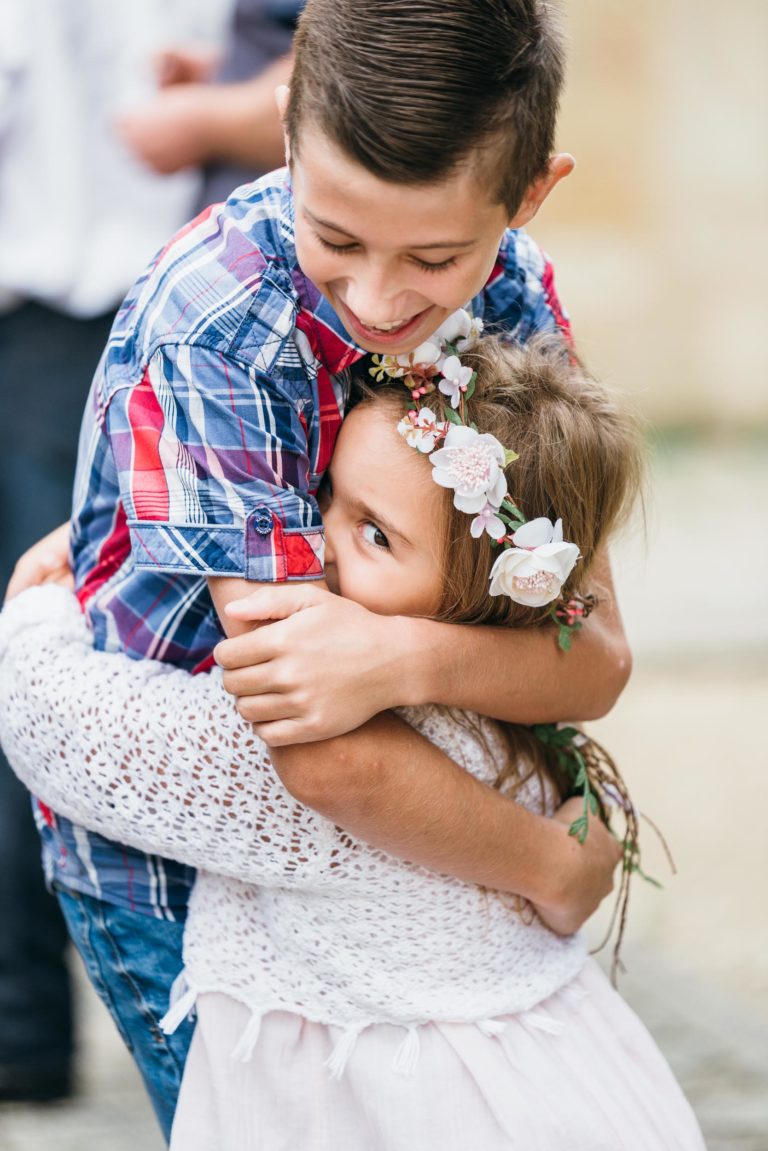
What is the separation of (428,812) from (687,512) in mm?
5236

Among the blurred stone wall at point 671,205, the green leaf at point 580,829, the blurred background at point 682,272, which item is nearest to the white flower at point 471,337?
the green leaf at point 580,829

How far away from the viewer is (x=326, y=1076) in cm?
170

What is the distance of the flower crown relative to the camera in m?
1.60

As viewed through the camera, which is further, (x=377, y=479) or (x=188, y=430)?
(x=377, y=479)

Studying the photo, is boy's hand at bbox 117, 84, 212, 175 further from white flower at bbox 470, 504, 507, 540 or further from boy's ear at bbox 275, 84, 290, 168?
white flower at bbox 470, 504, 507, 540

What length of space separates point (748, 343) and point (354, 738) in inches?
264

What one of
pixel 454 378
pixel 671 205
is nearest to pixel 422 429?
pixel 454 378

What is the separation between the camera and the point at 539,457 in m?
1.66

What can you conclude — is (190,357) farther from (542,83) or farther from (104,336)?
(104,336)

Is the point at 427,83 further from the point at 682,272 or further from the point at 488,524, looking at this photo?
the point at 682,272

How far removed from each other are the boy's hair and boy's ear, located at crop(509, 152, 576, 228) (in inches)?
3.1

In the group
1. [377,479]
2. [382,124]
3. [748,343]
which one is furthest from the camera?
[748,343]

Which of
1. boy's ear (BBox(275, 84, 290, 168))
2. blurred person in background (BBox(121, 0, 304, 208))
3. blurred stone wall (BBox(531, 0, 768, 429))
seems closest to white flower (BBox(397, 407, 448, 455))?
boy's ear (BBox(275, 84, 290, 168))

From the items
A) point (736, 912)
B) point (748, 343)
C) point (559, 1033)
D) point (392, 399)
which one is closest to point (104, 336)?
point (392, 399)
